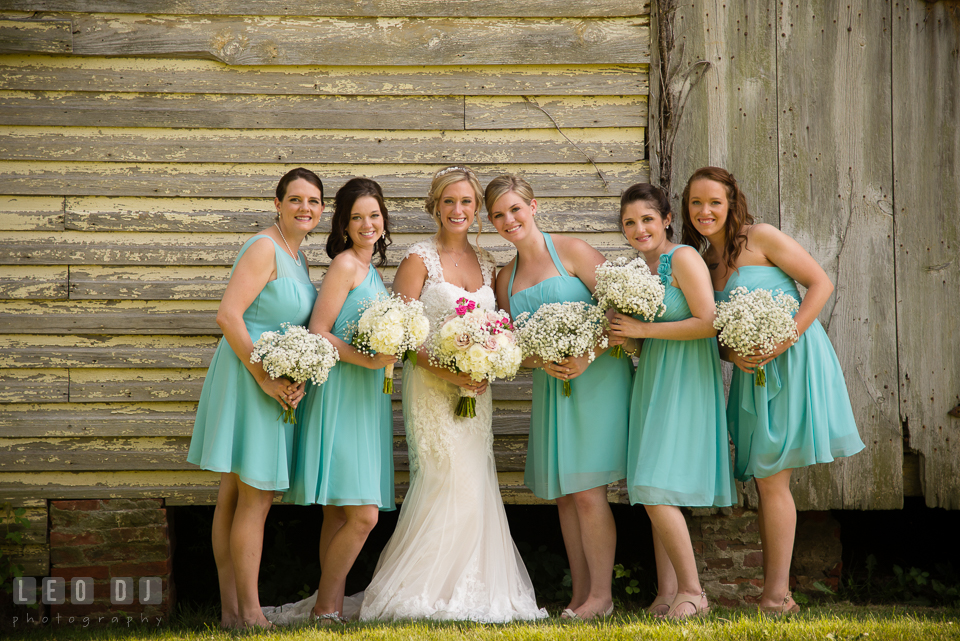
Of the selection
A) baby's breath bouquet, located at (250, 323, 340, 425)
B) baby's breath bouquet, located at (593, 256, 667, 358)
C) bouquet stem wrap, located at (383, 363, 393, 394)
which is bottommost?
bouquet stem wrap, located at (383, 363, 393, 394)

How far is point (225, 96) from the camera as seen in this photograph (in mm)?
4906

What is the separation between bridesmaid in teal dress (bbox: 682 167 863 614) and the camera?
3.83 m

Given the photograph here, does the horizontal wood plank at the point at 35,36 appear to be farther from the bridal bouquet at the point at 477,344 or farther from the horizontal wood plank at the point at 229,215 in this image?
the bridal bouquet at the point at 477,344

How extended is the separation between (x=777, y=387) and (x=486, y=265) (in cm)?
188

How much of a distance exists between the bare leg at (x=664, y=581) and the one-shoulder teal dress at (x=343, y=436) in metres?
1.69

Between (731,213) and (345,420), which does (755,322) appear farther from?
(345,420)

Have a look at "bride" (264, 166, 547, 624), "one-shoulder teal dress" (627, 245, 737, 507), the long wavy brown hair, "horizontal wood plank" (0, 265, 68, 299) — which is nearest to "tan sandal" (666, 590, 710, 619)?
"one-shoulder teal dress" (627, 245, 737, 507)

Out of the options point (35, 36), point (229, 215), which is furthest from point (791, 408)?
point (35, 36)

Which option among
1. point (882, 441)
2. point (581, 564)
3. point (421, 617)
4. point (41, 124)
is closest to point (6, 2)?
point (41, 124)

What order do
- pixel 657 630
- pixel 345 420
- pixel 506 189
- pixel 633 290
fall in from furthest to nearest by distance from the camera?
pixel 506 189 → pixel 345 420 → pixel 633 290 → pixel 657 630

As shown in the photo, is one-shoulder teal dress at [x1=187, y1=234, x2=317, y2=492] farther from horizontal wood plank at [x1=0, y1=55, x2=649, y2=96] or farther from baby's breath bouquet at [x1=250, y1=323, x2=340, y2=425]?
horizontal wood plank at [x1=0, y1=55, x2=649, y2=96]

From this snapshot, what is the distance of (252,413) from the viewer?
3736mm

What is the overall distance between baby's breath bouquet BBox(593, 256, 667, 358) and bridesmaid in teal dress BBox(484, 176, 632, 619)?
0.30 metres

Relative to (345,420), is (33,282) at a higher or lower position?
higher
